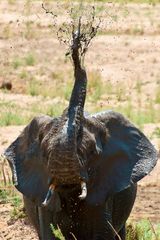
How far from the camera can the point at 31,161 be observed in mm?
7543

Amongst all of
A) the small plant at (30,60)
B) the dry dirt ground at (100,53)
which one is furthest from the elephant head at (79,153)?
the small plant at (30,60)

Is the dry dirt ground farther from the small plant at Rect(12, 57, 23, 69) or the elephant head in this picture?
→ the elephant head

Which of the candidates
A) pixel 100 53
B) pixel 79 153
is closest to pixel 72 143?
pixel 79 153

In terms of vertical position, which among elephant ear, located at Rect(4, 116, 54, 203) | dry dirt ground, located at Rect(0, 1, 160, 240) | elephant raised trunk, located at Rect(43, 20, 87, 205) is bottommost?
dry dirt ground, located at Rect(0, 1, 160, 240)

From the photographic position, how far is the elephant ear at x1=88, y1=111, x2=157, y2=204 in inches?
287

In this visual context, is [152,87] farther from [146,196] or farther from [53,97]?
[146,196]

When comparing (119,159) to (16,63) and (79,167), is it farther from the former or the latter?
(16,63)

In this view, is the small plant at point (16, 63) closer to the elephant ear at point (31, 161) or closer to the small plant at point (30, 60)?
the small plant at point (30, 60)

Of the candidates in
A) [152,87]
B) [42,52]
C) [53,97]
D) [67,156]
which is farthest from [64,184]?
[42,52]

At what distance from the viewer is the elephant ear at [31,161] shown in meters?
7.27

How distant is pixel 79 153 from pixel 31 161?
3.40ft

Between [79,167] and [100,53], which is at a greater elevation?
[79,167]

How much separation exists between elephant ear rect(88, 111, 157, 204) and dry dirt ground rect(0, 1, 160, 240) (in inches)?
218

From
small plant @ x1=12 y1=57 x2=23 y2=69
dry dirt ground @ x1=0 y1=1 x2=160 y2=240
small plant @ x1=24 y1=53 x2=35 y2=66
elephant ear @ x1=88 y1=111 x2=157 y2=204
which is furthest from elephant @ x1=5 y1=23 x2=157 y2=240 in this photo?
small plant @ x1=24 y1=53 x2=35 y2=66
